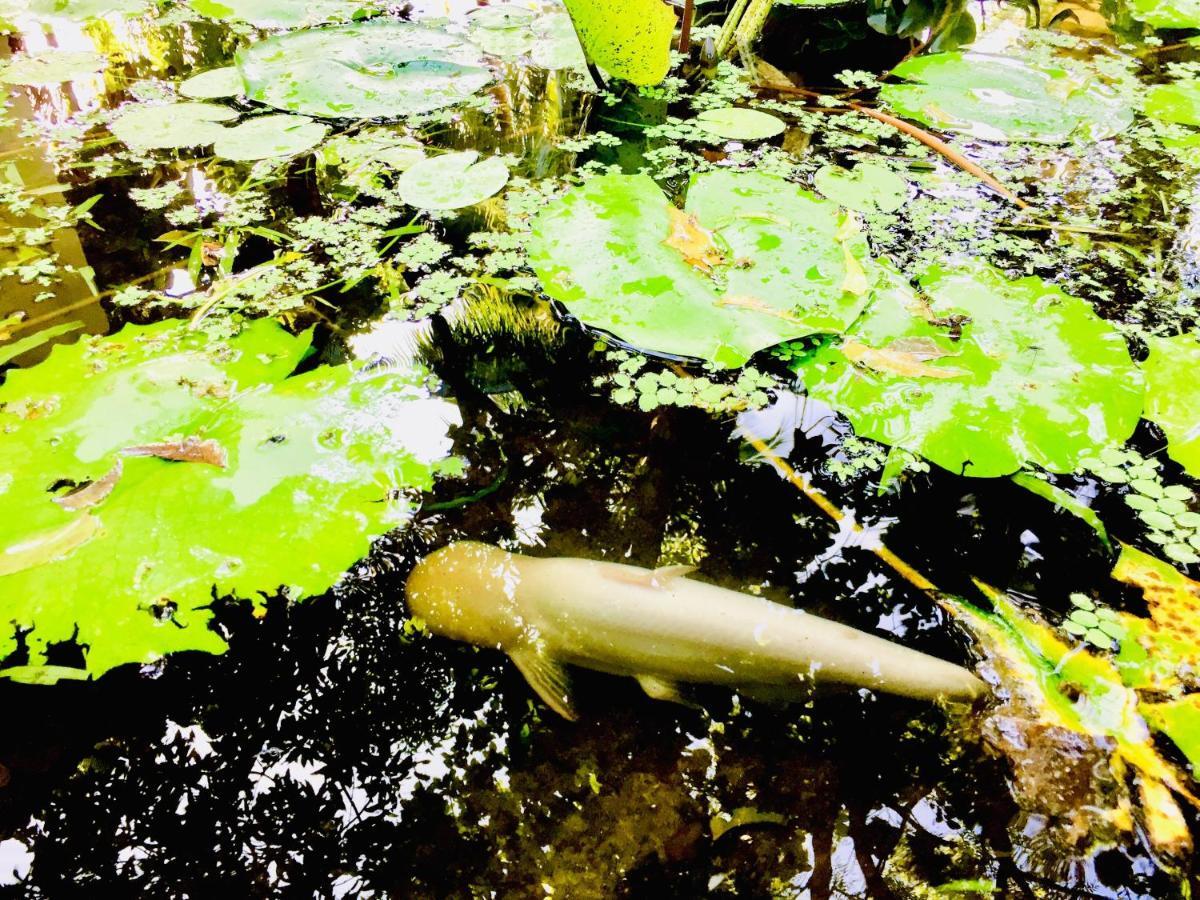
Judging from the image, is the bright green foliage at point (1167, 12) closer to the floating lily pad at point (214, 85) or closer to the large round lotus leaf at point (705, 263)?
the large round lotus leaf at point (705, 263)

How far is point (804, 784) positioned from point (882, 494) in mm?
650

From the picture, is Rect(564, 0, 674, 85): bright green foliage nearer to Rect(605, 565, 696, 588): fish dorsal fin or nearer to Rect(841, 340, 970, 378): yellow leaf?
Rect(841, 340, 970, 378): yellow leaf

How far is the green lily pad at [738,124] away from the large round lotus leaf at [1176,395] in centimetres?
149

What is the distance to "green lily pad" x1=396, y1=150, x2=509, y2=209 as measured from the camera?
2.16 m

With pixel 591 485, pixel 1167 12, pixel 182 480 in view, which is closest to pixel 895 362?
pixel 591 485

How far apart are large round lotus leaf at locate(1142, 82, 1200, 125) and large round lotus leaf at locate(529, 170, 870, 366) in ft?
6.47

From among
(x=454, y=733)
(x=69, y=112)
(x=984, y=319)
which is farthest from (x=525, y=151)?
(x=454, y=733)

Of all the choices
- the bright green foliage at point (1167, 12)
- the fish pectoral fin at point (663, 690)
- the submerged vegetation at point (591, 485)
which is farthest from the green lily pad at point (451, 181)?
the bright green foliage at point (1167, 12)

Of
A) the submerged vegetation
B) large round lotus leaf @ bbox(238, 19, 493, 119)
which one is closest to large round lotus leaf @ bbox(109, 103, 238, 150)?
the submerged vegetation

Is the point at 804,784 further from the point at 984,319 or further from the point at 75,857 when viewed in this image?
the point at 984,319

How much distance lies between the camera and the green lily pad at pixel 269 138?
7.93 feet

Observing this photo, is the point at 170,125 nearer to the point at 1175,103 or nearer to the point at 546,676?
the point at 546,676

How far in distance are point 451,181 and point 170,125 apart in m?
1.30

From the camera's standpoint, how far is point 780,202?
2.09 m
